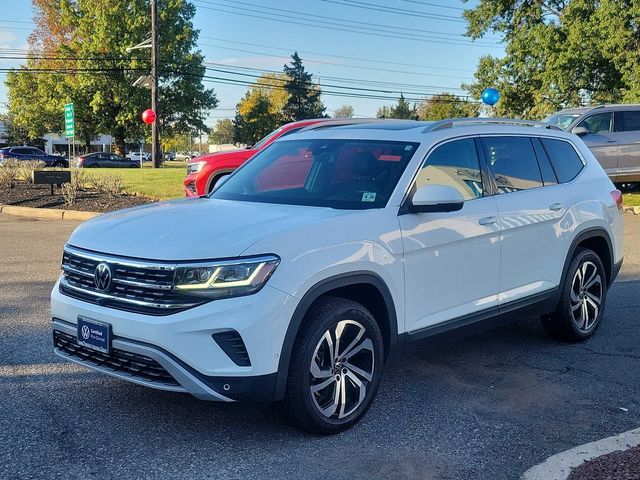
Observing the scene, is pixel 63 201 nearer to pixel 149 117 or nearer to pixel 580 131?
pixel 580 131

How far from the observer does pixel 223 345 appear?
3.35 m

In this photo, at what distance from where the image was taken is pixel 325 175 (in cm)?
463

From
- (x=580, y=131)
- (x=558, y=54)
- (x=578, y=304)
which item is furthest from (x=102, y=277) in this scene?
(x=558, y=54)

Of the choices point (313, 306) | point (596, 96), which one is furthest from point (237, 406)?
point (596, 96)

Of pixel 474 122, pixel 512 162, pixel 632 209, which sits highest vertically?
pixel 474 122

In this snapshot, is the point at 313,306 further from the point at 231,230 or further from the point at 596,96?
the point at 596,96

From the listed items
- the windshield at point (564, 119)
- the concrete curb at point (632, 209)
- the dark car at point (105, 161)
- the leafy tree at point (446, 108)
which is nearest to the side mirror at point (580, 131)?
the windshield at point (564, 119)

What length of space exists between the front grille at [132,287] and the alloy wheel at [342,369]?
81 cm

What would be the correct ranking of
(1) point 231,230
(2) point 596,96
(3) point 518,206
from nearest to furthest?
(1) point 231,230, (3) point 518,206, (2) point 596,96

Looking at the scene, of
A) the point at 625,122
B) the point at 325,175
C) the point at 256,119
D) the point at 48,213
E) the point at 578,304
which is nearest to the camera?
the point at 325,175

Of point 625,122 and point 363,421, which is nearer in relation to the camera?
point 363,421

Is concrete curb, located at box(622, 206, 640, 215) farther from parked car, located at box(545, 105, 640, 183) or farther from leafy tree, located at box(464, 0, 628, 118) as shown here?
leafy tree, located at box(464, 0, 628, 118)

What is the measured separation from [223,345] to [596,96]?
95.9 ft

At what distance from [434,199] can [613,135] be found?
44.5 ft
